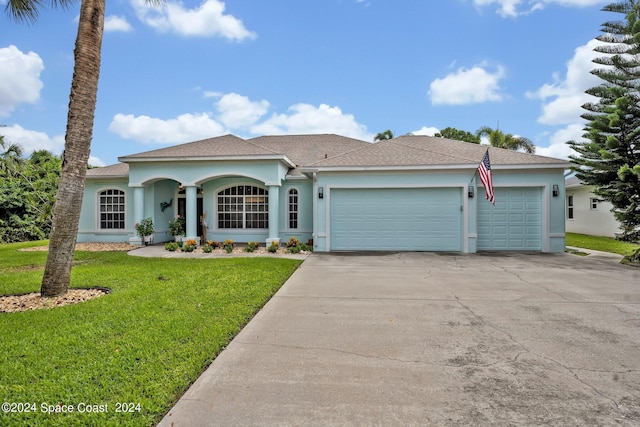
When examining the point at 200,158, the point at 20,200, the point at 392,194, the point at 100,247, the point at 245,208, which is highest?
the point at 200,158

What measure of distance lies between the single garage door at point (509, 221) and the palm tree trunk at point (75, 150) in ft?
39.8

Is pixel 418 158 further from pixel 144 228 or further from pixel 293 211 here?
pixel 144 228

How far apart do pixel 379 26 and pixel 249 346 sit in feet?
49.3

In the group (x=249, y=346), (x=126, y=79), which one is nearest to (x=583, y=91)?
(x=249, y=346)

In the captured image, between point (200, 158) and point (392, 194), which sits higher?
point (200, 158)

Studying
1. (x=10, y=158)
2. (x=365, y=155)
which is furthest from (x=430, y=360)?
(x=10, y=158)

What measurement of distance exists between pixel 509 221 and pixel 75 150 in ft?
43.7

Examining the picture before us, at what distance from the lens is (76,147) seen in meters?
5.77

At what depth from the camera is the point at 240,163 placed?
42.9 ft

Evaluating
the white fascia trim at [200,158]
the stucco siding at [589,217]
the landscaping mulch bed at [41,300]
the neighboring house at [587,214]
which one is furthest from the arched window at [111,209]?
the stucco siding at [589,217]

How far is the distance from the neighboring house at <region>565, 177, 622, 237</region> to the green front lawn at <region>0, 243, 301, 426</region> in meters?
20.6

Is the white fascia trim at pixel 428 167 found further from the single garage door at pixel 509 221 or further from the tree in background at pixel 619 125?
the tree in background at pixel 619 125

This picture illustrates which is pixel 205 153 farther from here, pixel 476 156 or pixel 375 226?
pixel 476 156

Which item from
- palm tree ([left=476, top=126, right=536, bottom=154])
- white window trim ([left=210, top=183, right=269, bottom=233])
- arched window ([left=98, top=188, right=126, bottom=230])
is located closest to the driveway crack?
white window trim ([left=210, top=183, right=269, bottom=233])
